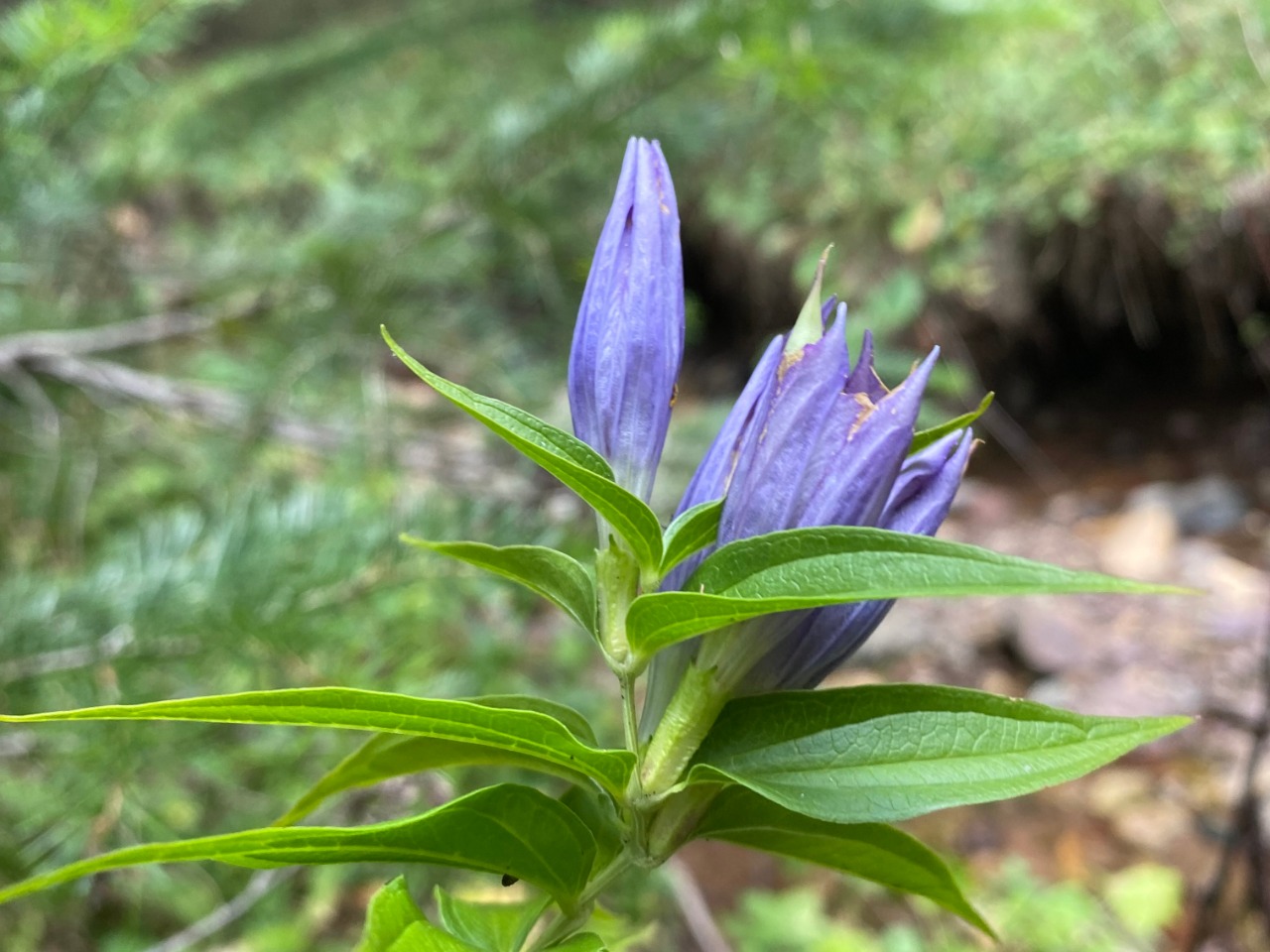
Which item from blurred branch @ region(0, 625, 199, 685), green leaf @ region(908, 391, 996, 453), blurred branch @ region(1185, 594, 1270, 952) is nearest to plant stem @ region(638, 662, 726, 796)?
green leaf @ region(908, 391, 996, 453)

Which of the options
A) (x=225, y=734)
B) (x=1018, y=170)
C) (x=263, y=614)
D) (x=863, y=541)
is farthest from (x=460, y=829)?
(x=1018, y=170)

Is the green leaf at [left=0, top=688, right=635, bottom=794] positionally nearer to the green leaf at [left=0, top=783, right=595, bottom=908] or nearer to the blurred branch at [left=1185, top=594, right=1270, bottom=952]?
the green leaf at [left=0, top=783, right=595, bottom=908]

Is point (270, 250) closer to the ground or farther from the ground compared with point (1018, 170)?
farther from the ground

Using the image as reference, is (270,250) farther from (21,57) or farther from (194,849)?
(194,849)

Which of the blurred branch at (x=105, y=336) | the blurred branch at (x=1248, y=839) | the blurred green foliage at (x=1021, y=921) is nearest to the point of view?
the blurred branch at (x=1248, y=839)

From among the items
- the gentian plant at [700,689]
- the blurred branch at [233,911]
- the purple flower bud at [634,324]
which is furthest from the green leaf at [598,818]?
the blurred branch at [233,911]

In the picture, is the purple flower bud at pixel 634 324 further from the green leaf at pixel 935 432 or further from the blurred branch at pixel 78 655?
the blurred branch at pixel 78 655

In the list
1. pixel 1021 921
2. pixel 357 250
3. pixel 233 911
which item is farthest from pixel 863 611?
pixel 1021 921
